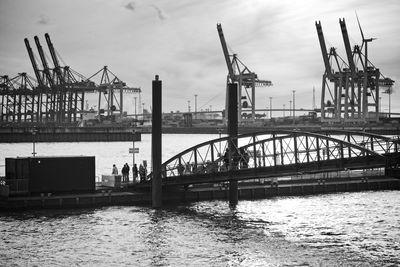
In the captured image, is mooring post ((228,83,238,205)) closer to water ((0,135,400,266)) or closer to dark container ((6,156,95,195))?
water ((0,135,400,266))

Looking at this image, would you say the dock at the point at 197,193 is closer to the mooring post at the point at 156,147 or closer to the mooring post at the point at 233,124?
the mooring post at the point at 156,147

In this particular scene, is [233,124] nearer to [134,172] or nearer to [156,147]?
[156,147]

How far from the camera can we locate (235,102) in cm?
5728

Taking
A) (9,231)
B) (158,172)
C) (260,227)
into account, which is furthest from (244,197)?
(9,231)

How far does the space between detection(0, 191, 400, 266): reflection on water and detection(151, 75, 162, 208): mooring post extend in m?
1.34

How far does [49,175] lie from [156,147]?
27.9 ft

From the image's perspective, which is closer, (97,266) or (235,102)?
(97,266)

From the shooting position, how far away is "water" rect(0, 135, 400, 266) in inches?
1487

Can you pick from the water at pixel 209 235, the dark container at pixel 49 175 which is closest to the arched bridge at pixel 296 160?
the water at pixel 209 235

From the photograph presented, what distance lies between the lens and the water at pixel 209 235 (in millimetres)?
37781

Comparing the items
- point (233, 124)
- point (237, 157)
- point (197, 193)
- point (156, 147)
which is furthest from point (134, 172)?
point (237, 157)

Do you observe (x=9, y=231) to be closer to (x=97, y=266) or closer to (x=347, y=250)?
(x=97, y=266)

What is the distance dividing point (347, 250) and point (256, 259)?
5308mm

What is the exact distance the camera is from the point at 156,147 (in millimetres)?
54219
